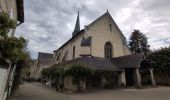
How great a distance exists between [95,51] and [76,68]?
7577mm

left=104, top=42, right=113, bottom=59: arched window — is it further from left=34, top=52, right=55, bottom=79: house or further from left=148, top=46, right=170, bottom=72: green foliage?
left=34, top=52, right=55, bottom=79: house

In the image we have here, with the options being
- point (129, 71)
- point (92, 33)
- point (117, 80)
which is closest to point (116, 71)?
point (117, 80)

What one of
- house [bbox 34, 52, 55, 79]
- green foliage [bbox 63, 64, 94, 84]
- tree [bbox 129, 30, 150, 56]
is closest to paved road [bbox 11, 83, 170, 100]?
green foliage [bbox 63, 64, 94, 84]

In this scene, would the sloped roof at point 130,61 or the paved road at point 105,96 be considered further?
the sloped roof at point 130,61

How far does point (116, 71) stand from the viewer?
19703 millimetres

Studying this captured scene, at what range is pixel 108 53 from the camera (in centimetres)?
2480

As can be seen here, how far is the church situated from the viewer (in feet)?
64.8

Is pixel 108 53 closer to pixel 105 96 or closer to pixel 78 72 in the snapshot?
pixel 78 72

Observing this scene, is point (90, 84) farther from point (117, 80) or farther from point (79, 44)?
point (79, 44)

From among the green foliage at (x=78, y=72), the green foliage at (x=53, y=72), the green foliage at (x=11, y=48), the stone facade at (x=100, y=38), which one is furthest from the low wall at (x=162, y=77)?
the green foliage at (x=11, y=48)

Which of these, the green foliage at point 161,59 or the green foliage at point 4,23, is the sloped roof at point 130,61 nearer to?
the green foliage at point 161,59

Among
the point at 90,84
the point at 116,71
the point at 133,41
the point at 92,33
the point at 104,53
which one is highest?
the point at 133,41

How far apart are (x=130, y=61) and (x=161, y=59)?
19.1ft

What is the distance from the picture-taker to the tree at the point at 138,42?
4528cm
